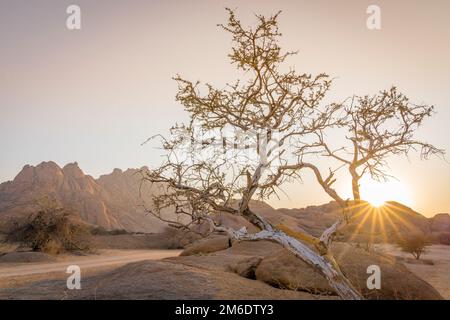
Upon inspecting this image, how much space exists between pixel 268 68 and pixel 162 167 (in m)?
2.77

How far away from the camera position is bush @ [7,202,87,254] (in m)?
24.2

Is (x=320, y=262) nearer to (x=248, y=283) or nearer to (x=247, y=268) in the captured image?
(x=248, y=283)

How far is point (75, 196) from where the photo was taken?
75688mm

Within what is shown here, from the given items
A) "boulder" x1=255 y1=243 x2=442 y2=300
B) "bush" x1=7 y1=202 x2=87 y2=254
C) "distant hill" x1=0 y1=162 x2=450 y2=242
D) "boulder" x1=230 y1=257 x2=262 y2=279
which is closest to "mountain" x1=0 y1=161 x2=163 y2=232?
"distant hill" x1=0 y1=162 x2=450 y2=242

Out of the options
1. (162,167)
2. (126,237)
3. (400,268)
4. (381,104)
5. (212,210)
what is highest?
(381,104)

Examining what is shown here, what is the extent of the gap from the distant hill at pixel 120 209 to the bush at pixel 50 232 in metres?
9.99

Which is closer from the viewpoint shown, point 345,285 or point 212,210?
point 345,285

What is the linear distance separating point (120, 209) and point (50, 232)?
5991 centimetres

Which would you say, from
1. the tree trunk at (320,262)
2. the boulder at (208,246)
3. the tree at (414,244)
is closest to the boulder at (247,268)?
the tree trunk at (320,262)

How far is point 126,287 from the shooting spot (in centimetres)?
879

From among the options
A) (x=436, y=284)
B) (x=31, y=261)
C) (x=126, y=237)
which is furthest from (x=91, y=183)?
(x=436, y=284)

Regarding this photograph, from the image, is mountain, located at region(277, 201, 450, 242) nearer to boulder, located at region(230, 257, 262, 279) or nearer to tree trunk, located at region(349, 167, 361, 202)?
boulder, located at region(230, 257, 262, 279)

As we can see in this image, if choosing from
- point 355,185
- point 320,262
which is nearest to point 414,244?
point 355,185

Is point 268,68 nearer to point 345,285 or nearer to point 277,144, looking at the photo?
point 277,144
